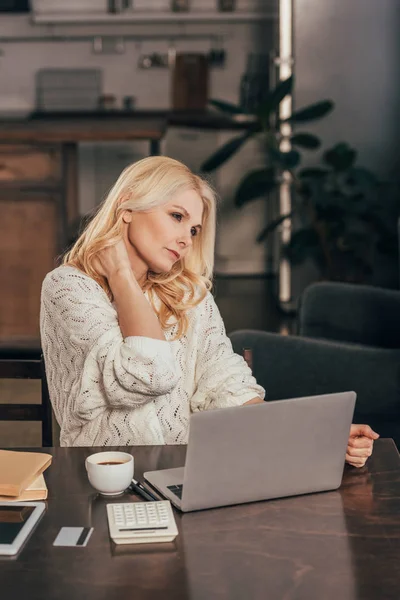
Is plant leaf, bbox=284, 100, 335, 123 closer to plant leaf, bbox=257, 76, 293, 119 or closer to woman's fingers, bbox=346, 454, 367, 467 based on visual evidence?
plant leaf, bbox=257, 76, 293, 119

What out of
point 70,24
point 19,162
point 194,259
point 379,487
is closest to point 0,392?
point 19,162

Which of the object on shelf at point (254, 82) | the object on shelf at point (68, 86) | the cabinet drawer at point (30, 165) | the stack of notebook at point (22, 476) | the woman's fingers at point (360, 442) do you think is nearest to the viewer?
the stack of notebook at point (22, 476)

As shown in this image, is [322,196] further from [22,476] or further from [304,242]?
[22,476]

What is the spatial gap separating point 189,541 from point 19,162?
12.0ft

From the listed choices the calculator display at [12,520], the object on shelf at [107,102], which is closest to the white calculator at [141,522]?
the calculator display at [12,520]

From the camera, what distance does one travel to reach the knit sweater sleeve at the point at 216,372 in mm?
1795

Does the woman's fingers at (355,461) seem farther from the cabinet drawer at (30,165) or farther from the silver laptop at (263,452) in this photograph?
the cabinet drawer at (30,165)

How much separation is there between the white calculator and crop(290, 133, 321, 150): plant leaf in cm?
471

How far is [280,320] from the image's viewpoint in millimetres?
5652

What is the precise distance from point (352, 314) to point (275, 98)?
2.95 m

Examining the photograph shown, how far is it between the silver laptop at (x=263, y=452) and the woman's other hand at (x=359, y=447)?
0.39 feet

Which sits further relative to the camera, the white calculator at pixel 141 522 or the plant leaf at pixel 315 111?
the plant leaf at pixel 315 111

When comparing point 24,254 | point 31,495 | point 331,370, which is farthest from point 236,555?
point 24,254

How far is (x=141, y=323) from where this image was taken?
1.70m
